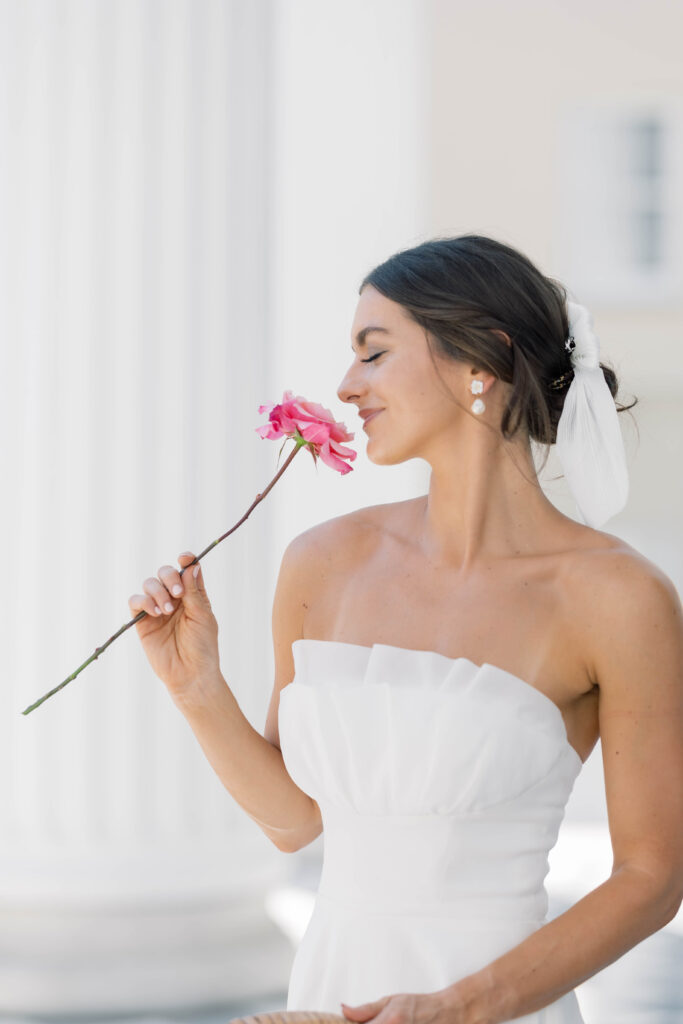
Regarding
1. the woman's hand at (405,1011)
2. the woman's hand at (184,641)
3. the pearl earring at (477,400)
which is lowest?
the woman's hand at (405,1011)

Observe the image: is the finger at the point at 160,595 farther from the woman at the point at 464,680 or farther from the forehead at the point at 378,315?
the forehead at the point at 378,315

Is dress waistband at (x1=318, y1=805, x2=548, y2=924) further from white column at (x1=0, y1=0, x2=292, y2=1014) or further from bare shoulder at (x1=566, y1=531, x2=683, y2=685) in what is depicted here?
white column at (x1=0, y1=0, x2=292, y2=1014)

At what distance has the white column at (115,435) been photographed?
4609mm

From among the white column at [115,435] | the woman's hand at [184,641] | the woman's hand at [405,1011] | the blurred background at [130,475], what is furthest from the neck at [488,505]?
the white column at [115,435]

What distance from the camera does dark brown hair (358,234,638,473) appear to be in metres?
2.11

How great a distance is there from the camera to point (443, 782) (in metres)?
1.97

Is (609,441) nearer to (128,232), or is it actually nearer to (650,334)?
(128,232)

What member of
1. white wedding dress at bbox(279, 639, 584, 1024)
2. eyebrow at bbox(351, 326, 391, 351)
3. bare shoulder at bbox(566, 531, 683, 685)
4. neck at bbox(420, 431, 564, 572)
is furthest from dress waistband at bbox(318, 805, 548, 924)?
eyebrow at bbox(351, 326, 391, 351)

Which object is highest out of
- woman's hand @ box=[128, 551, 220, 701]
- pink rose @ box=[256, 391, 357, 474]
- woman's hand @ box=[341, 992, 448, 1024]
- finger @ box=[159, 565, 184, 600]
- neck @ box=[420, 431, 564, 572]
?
pink rose @ box=[256, 391, 357, 474]

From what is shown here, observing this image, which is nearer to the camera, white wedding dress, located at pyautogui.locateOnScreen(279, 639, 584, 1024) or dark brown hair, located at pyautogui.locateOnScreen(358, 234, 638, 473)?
white wedding dress, located at pyautogui.locateOnScreen(279, 639, 584, 1024)

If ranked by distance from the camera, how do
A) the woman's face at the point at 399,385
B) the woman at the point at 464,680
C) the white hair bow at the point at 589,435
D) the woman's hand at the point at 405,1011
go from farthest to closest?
1. the white hair bow at the point at 589,435
2. the woman's face at the point at 399,385
3. the woman at the point at 464,680
4. the woman's hand at the point at 405,1011

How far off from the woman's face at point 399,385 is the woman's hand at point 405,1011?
31.3 inches

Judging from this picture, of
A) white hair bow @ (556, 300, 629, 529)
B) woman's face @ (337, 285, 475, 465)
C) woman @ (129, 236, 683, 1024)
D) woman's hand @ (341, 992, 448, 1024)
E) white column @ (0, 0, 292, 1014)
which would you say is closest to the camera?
woman's hand @ (341, 992, 448, 1024)

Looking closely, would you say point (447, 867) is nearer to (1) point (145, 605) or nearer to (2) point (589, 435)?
(1) point (145, 605)
